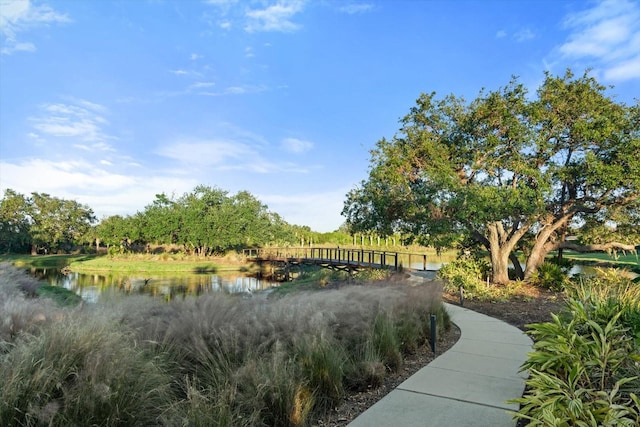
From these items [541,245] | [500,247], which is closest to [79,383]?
[500,247]

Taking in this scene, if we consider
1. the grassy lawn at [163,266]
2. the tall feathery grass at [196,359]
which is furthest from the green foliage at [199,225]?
the tall feathery grass at [196,359]

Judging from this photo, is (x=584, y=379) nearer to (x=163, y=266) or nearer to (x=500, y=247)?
(x=500, y=247)

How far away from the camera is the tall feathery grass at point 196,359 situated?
9.60 ft

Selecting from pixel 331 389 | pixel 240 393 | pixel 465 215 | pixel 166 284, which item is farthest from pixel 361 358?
pixel 166 284

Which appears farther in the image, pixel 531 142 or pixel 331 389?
pixel 531 142

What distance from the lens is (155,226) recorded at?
4459cm

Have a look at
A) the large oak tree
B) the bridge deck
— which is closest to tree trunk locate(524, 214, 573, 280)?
the large oak tree

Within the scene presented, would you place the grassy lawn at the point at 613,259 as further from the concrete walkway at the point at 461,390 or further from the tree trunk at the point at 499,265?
the concrete walkway at the point at 461,390

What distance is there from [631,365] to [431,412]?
1.95 metres

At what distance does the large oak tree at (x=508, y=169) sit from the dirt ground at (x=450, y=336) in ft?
8.88

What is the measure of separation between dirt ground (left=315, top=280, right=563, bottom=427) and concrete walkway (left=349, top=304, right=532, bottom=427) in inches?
6.1

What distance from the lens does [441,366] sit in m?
5.45

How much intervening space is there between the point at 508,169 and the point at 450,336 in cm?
839

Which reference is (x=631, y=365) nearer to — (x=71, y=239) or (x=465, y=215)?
(x=465, y=215)
